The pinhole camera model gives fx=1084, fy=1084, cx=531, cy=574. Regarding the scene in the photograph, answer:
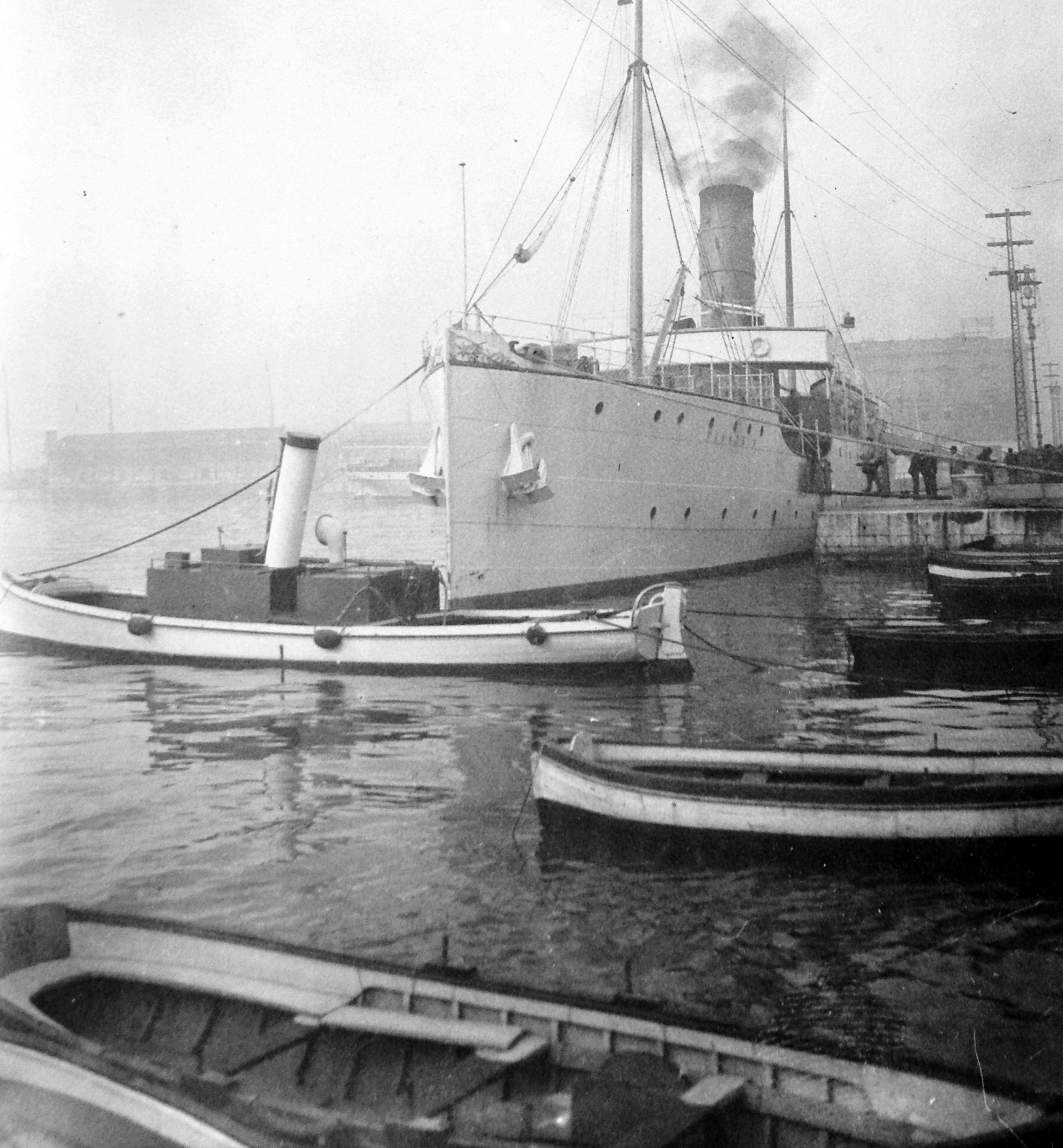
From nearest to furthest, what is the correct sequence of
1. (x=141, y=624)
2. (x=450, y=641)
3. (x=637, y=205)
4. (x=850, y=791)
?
(x=850, y=791), (x=450, y=641), (x=141, y=624), (x=637, y=205)

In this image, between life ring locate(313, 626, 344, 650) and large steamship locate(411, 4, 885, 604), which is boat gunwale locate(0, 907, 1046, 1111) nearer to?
life ring locate(313, 626, 344, 650)

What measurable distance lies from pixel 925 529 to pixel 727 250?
449 inches

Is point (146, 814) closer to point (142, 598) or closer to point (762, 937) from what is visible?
point (762, 937)

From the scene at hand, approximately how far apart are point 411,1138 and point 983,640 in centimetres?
1236

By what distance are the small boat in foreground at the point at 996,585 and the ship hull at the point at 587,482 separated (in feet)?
21.6

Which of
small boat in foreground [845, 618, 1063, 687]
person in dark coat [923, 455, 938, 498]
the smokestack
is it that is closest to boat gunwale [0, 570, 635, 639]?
small boat in foreground [845, 618, 1063, 687]

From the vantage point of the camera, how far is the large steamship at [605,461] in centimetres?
2045

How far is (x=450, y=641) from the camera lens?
47.9 feet

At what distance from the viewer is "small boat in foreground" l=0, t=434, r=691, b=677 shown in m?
14.5

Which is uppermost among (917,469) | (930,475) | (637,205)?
(637,205)

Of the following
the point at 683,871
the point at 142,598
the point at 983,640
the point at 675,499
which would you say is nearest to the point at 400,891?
the point at 683,871

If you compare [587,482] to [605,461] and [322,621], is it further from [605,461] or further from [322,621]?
[322,621]

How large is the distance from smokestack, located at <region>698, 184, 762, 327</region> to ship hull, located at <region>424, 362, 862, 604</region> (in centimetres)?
814

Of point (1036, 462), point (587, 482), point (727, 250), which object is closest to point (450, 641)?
point (587, 482)
